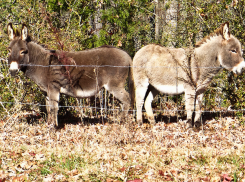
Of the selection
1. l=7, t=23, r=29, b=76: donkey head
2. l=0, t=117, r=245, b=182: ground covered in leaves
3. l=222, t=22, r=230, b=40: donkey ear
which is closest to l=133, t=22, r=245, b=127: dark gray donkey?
l=222, t=22, r=230, b=40: donkey ear

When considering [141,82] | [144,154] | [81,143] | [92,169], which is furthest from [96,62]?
[92,169]

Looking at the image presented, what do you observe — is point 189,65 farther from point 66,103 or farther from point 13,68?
point 13,68

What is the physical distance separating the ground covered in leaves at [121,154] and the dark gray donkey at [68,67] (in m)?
0.82

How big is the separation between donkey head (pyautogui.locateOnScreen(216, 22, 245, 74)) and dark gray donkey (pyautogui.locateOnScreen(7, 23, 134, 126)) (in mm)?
2025

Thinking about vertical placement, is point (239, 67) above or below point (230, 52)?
below

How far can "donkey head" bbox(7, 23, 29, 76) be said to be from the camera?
6.12 metres

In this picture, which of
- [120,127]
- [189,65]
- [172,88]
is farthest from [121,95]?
[189,65]

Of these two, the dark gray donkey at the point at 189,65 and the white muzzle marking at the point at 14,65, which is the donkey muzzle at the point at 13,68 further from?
the dark gray donkey at the point at 189,65

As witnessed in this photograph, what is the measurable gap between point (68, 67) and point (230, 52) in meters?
3.34

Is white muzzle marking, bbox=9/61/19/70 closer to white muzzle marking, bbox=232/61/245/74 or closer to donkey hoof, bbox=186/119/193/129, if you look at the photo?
donkey hoof, bbox=186/119/193/129

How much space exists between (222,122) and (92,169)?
3.86m

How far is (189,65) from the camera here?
20.4 ft

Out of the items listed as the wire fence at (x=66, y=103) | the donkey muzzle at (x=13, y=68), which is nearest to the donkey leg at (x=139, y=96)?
the wire fence at (x=66, y=103)

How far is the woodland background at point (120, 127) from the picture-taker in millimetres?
3988
